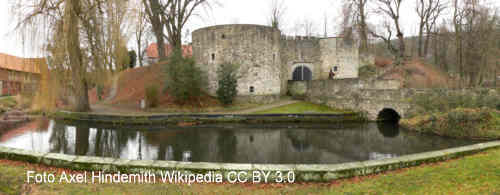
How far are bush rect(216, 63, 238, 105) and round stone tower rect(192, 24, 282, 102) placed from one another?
43.5 inches

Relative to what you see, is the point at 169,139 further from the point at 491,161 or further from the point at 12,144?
the point at 491,161

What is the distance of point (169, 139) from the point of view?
1088cm

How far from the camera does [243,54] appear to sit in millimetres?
19156

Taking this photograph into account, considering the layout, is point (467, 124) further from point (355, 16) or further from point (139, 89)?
point (139, 89)

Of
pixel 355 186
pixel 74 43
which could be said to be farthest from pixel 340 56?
pixel 355 186

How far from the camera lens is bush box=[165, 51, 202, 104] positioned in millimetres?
16031

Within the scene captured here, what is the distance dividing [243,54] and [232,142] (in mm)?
9902

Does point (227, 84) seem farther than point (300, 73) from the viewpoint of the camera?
No

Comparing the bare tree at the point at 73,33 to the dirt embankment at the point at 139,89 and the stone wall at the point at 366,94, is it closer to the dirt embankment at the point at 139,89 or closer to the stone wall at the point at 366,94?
the dirt embankment at the point at 139,89

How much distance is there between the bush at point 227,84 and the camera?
1756 cm

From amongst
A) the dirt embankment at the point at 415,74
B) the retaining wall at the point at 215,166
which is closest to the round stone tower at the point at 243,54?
the dirt embankment at the point at 415,74

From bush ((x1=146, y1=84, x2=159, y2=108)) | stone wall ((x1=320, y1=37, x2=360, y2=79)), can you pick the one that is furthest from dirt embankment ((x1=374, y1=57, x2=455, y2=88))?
bush ((x1=146, y1=84, x2=159, y2=108))

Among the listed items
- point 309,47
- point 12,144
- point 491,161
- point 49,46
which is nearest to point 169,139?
point 12,144

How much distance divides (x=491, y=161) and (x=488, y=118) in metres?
8.11
